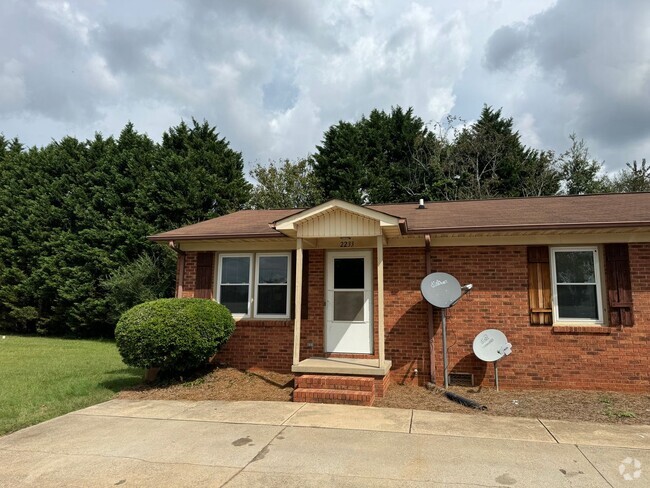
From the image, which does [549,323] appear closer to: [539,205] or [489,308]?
[489,308]

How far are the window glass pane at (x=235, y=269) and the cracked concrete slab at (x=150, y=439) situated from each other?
12.2 ft

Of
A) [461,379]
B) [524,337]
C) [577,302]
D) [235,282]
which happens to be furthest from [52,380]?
[577,302]

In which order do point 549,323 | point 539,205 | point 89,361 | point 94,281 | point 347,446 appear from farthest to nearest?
point 94,281, point 89,361, point 539,205, point 549,323, point 347,446

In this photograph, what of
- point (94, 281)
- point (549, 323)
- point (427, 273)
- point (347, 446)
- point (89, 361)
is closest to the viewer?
point (347, 446)

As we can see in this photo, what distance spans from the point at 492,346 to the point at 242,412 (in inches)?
172

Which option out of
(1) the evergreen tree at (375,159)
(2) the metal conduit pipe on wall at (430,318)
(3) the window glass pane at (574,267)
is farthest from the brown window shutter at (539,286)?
(1) the evergreen tree at (375,159)

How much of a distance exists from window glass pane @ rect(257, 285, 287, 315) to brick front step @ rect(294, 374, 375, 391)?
2.09 m

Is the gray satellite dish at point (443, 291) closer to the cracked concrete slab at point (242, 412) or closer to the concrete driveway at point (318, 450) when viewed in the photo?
the concrete driveway at point (318, 450)

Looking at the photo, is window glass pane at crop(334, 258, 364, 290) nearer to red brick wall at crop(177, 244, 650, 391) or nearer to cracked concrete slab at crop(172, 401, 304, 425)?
red brick wall at crop(177, 244, 650, 391)

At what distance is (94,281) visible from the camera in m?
17.5

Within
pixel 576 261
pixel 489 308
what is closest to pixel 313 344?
pixel 489 308

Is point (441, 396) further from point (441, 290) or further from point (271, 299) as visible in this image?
point (271, 299)

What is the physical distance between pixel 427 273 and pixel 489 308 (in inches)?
50.8

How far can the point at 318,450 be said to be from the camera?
4613mm
